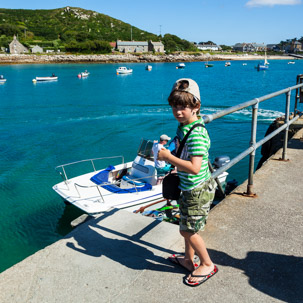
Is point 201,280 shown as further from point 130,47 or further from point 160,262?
point 130,47

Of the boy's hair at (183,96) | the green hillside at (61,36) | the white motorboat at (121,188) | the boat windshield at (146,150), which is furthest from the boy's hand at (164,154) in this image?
the green hillside at (61,36)

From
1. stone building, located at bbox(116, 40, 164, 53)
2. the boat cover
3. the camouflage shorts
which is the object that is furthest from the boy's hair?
stone building, located at bbox(116, 40, 164, 53)

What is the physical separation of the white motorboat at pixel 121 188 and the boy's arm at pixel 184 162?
6445mm

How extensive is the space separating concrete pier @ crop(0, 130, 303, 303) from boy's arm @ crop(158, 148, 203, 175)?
3.30 feet

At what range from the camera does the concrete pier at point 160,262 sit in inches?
101

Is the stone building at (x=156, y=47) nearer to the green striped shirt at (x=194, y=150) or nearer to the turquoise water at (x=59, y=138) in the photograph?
the turquoise water at (x=59, y=138)

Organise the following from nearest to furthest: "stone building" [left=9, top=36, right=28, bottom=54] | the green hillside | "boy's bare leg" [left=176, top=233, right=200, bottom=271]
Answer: "boy's bare leg" [left=176, top=233, right=200, bottom=271]
"stone building" [left=9, top=36, right=28, bottom=54]
the green hillside

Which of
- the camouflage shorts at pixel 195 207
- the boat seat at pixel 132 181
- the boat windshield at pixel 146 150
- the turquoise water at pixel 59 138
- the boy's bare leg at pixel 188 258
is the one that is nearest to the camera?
the camouflage shorts at pixel 195 207

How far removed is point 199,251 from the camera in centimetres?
264

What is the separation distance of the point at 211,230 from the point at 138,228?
0.80 meters

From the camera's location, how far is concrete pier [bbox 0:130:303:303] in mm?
2559

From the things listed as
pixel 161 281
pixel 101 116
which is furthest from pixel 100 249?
pixel 101 116

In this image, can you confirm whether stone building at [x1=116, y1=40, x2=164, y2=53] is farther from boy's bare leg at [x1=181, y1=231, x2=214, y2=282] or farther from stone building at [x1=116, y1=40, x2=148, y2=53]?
boy's bare leg at [x1=181, y1=231, x2=214, y2=282]

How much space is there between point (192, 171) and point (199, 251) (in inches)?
28.9
